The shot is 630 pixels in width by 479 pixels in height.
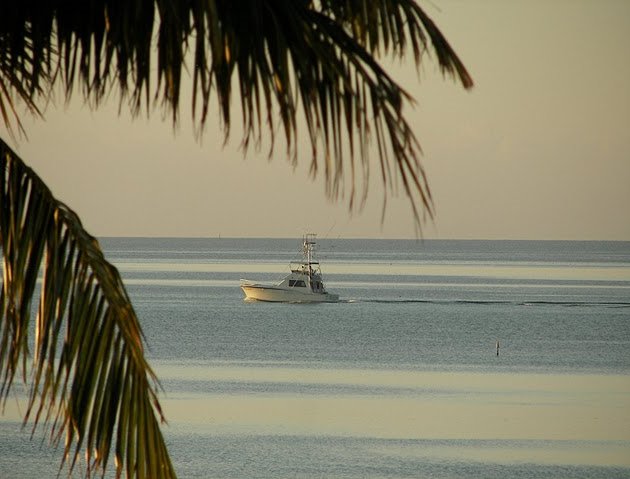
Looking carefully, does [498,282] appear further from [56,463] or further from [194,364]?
→ [56,463]

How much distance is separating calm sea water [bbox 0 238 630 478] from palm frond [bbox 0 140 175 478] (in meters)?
1.03

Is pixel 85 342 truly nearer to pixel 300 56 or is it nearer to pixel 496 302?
pixel 300 56

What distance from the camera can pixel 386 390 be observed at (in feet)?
160

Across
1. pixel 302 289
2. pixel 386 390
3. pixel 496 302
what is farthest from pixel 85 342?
pixel 496 302

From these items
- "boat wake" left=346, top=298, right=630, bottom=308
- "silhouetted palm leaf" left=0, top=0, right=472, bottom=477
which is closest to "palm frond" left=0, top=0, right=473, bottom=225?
"silhouetted palm leaf" left=0, top=0, right=472, bottom=477

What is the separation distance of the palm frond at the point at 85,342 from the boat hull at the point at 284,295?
94.6 metres

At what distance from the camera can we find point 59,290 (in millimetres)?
3205

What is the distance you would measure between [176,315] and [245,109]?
9144 centimetres

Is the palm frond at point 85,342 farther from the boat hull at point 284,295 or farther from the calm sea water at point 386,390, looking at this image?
the boat hull at point 284,295

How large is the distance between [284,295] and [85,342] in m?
96.9

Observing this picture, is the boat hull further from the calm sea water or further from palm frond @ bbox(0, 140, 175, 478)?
palm frond @ bbox(0, 140, 175, 478)

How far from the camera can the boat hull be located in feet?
323

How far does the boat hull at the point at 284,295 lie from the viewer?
98562mm

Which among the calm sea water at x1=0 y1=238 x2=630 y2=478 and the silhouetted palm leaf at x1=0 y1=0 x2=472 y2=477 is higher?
the silhouetted palm leaf at x1=0 y1=0 x2=472 y2=477
